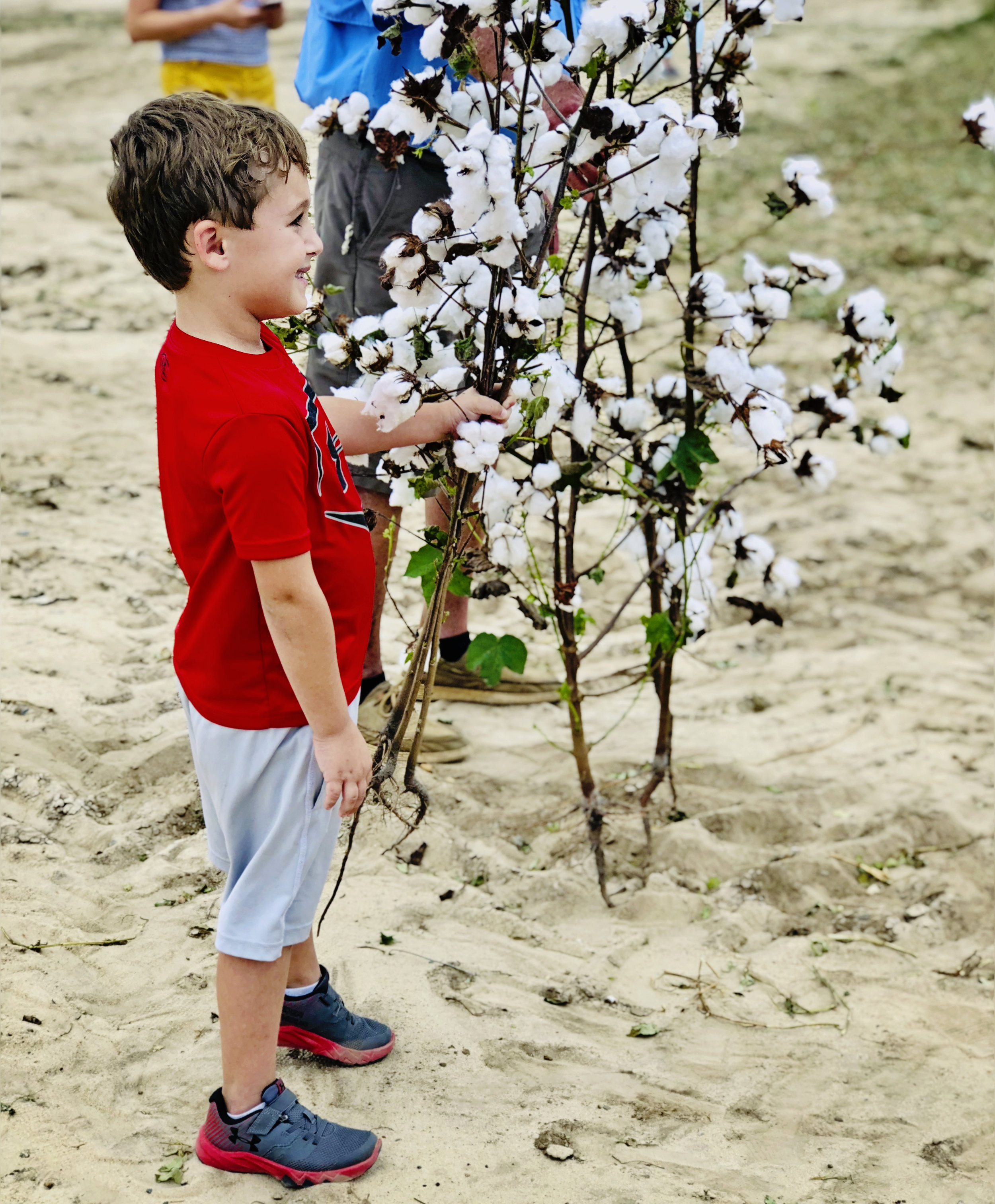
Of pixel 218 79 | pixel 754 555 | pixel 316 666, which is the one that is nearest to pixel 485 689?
pixel 754 555

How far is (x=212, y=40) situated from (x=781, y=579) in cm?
299

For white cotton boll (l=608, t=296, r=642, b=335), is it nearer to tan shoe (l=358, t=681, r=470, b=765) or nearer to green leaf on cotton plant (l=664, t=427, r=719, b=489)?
green leaf on cotton plant (l=664, t=427, r=719, b=489)

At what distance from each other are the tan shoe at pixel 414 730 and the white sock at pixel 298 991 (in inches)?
28.8

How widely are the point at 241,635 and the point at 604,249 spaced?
3.40 ft

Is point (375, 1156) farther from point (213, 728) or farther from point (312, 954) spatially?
point (213, 728)

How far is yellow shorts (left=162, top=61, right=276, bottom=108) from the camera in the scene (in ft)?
14.0

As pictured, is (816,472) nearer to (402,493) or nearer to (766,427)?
(766,427)

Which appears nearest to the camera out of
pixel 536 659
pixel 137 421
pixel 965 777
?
pixel 965 777

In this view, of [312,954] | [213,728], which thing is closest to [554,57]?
[213,728]

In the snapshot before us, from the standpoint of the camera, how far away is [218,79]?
4.28 m

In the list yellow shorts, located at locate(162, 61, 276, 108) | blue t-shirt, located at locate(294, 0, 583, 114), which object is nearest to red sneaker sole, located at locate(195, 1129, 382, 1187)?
blue t-shirt, located at locate(294, 0, 583, 114)

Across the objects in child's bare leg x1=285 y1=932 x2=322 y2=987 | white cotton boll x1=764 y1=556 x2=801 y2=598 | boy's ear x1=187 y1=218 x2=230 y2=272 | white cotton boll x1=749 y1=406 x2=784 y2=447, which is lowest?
child's bare leg x1=285 y1=932 x2=322 y2=987

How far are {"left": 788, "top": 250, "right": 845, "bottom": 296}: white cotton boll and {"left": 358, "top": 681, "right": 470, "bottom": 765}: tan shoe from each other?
4.01 feet

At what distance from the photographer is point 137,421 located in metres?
4.50
